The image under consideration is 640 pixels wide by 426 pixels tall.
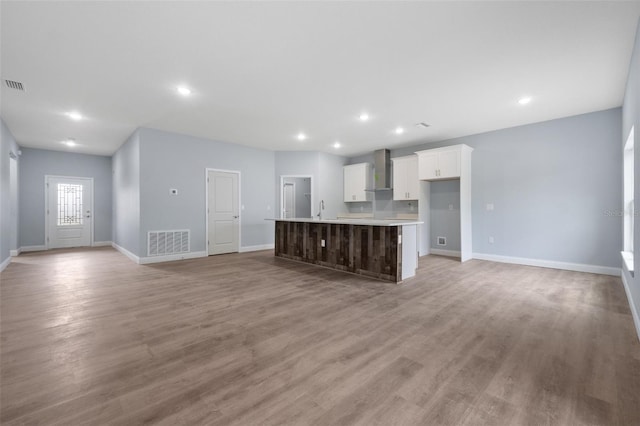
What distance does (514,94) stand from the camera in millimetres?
4109

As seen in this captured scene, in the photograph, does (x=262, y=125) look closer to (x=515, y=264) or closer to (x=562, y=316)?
(x=562, y=316)

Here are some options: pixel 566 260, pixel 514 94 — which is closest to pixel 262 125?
pixel 514 94

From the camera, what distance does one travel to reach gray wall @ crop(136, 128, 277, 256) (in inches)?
234

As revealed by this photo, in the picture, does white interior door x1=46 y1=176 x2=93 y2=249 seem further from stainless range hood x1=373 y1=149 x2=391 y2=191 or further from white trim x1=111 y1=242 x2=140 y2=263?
stainless range hood x1=373 y1=149 x2=391 y2=191

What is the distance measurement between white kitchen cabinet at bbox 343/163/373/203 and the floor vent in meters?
4.73

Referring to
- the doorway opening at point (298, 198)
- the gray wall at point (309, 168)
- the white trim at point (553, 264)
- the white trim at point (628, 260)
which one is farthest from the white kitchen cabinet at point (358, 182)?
the white trim at point (628, 260)

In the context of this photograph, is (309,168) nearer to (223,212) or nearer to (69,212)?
(223,212)

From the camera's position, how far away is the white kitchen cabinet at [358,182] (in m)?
8.38

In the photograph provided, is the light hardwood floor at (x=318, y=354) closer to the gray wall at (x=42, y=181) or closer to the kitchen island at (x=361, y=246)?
the kitchen island at (x=361, y=246)

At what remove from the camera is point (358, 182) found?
28.0 ft

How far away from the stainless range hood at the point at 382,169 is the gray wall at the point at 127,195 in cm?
585

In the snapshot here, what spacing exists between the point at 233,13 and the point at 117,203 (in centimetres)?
782

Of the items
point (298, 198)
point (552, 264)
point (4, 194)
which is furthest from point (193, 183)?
point (552, 264)

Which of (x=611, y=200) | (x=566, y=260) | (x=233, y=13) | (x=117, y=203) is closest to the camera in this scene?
(x=233, y=13)
